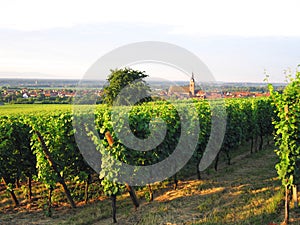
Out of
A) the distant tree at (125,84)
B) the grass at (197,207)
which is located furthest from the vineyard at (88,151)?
the distant tree at (125,84)

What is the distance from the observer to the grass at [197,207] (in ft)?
27.0

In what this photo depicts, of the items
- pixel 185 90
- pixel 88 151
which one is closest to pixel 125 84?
pixel 185 90

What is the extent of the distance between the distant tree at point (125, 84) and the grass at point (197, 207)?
28059 mm

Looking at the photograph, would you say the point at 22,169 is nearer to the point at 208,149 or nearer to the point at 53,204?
the point at 53,204

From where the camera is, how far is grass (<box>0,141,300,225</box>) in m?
8.24

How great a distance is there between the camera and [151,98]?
38375 mm

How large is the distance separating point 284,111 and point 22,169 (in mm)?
8638

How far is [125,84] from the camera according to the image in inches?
1842

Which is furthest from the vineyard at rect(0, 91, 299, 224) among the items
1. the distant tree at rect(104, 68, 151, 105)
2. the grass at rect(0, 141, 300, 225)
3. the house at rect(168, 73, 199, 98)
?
the distant tree at rect(104, 68, 151, 105)

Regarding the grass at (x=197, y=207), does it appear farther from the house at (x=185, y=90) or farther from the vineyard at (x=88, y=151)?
the house at (x=185, y=90)

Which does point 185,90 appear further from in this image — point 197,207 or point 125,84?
point 197,207

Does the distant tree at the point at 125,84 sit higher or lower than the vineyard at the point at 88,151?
higher

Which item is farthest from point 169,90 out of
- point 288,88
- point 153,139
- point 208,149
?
point 288,88

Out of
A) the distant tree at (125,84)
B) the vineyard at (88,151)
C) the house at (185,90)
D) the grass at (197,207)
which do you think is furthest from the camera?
the distant tree at (125,84)
